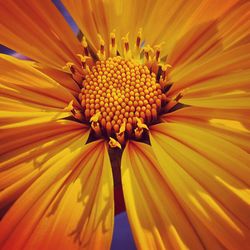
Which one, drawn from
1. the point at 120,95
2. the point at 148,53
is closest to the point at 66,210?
the point at 120,95

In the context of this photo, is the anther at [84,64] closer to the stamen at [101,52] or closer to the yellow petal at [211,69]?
the stamen at [101,52]

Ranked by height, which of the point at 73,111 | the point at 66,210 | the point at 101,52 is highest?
the point at 101,52

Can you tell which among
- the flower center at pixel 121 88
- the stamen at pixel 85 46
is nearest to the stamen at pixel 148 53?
the flower center at pixel 121 88

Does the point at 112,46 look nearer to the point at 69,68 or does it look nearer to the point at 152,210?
the point at 69,68

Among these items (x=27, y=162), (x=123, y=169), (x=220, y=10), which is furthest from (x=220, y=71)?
(x=27, y=162)

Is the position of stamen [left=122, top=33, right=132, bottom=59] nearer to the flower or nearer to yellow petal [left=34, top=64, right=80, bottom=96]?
the flower

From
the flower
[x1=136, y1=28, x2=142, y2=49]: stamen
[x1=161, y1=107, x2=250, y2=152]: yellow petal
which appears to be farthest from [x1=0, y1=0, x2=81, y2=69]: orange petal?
[x1=161, y1=107, x2=250, y2=152]: yellow petal

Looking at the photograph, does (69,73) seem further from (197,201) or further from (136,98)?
(197,201)

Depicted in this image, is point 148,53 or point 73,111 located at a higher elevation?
point 148,53
